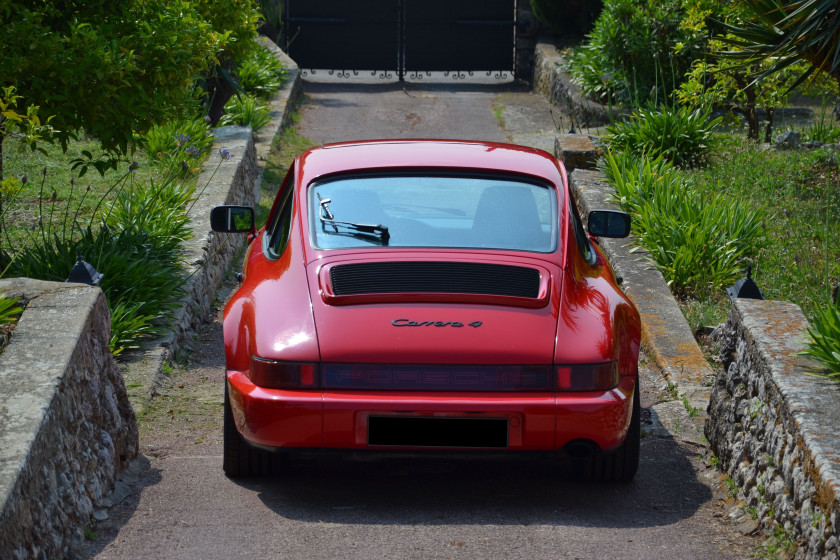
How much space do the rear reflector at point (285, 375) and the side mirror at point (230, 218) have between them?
67.8 inches

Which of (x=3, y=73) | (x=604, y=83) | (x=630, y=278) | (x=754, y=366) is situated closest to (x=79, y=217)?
(x=3, y=73)

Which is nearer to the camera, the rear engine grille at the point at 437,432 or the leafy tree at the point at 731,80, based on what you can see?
the rear engine grille at the point at 437,432

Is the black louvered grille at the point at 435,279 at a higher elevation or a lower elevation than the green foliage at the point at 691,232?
higher

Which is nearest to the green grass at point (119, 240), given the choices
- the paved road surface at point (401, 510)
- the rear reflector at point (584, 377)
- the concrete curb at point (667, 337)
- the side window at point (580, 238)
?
the paved road surface at point (401, 510)

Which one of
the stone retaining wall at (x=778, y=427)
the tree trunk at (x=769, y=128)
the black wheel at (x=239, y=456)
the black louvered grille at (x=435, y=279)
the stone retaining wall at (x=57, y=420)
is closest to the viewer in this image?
the stone retaining wall at (x=57, y=420)

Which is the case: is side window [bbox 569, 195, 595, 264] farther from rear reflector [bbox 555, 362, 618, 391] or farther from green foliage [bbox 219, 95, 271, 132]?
green foliage [bbox 219, 95, 271, 132]

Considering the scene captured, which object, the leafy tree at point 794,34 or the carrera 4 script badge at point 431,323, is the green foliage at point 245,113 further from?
the carrera 4 script badge at point 431,323

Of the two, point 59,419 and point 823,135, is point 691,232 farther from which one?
point 59,419

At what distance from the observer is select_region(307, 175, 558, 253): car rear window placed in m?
5.39

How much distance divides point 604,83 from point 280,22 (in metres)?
6.93

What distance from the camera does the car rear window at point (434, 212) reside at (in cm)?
539

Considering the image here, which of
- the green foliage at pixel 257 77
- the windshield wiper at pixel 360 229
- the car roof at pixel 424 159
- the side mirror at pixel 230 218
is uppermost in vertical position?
the car roof at pixel 424 159

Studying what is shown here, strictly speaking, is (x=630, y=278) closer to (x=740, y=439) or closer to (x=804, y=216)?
(x=804, y=216)

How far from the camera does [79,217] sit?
9.70m
